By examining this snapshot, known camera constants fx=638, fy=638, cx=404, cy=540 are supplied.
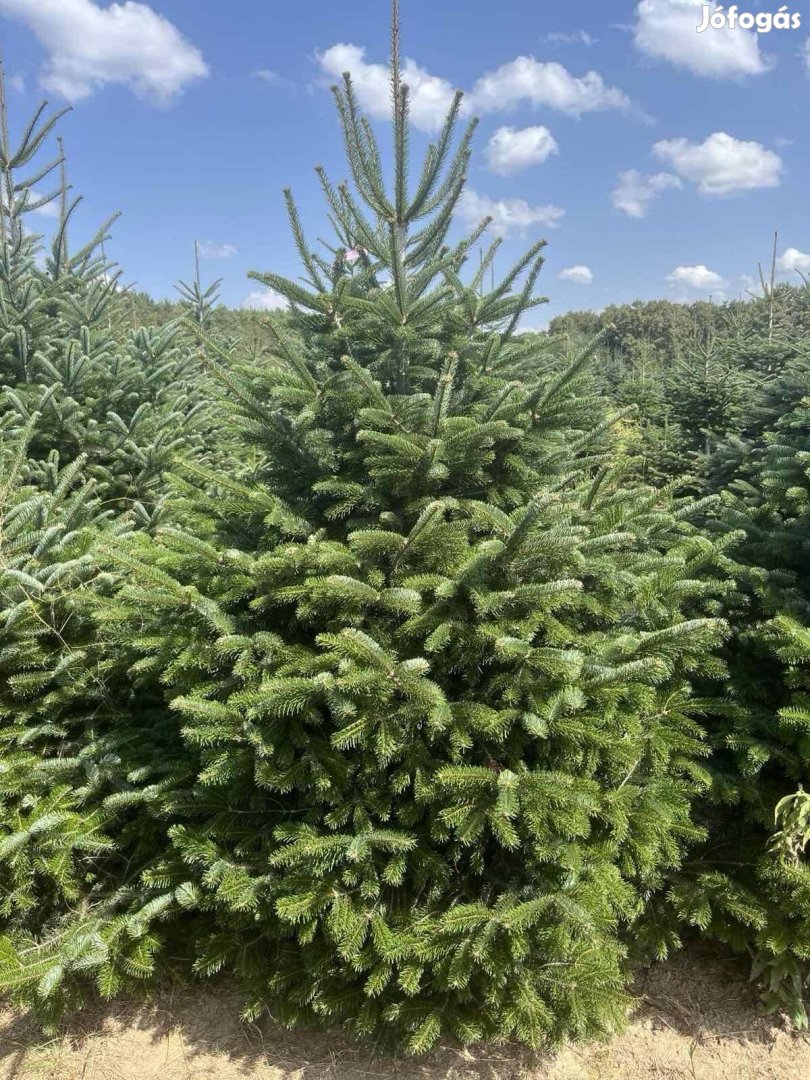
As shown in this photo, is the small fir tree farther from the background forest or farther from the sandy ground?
the sandy ground

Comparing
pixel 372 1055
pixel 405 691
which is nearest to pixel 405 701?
pixel 405 691

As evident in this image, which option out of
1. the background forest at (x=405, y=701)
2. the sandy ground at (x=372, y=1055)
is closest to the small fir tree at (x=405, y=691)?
the background forest at (x=405, y=701)

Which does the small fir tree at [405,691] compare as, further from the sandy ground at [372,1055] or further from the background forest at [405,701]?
the sandy ground at [372,1055]

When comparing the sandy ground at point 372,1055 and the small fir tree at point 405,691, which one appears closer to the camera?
the small fir tree at point 405,691

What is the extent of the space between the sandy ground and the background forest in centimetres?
15

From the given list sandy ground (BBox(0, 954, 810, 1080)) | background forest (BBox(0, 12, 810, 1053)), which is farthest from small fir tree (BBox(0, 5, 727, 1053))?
sandy ground (BBox(0, 954, 810, 1080))

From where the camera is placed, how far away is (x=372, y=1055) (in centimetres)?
266

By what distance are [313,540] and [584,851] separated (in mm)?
1603

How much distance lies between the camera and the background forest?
2.33 metres

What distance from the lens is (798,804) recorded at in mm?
2477

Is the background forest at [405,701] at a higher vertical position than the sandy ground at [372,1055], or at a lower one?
higher

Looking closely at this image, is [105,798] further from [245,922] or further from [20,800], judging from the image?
[245,922]

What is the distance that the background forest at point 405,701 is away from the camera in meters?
2.33

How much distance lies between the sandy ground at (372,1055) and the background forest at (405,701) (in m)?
0.15
